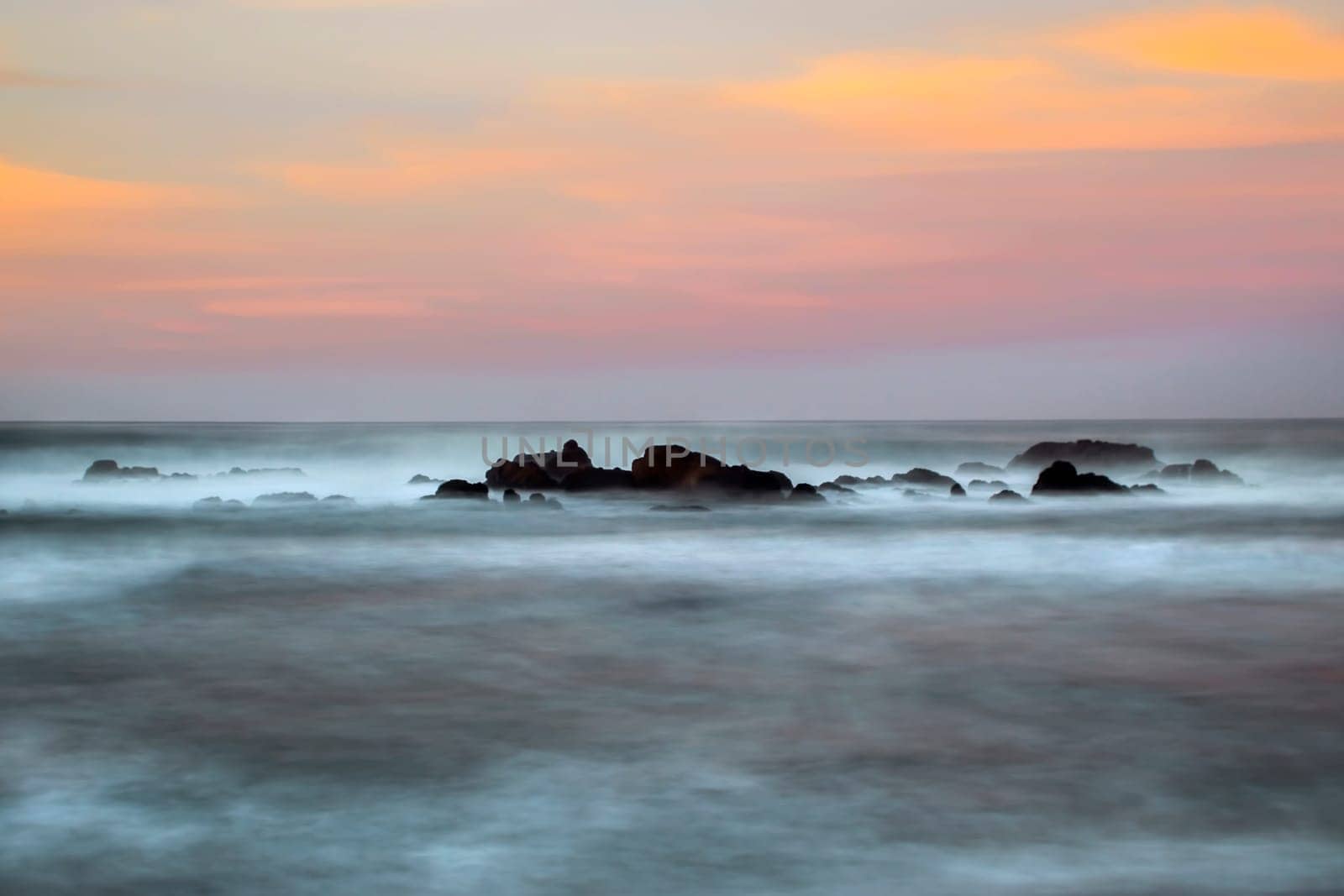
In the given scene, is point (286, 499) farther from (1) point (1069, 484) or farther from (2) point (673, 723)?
(2) point (673, 723)

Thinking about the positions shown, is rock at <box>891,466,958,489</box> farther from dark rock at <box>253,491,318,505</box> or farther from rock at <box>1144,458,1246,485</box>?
dark rock at <box>253,491,318,505</box>

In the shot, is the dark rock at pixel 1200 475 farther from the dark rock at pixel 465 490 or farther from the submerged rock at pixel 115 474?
the submerged rock at pixel 115 474

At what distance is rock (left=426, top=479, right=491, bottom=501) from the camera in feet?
74.2

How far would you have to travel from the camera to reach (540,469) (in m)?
24.1

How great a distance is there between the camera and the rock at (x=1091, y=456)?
36281 millimetres

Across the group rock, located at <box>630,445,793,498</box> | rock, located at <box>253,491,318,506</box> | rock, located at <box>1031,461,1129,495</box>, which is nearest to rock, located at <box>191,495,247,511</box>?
rock, located at <box>253,491,318,506</box>

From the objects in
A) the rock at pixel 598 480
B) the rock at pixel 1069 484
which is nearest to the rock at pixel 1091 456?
the rock at pixel 1069 484

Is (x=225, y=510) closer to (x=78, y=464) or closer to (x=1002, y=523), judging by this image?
(x=1002, y=523)

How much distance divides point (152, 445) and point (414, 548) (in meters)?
56.9

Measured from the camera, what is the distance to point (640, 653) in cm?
832

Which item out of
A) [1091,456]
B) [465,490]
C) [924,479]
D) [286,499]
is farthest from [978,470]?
[286,499]

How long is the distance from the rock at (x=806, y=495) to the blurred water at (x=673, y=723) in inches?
290

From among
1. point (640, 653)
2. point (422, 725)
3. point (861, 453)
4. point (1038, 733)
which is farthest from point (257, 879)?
point (861, 453)

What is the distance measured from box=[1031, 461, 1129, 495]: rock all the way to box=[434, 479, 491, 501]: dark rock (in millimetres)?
10724
